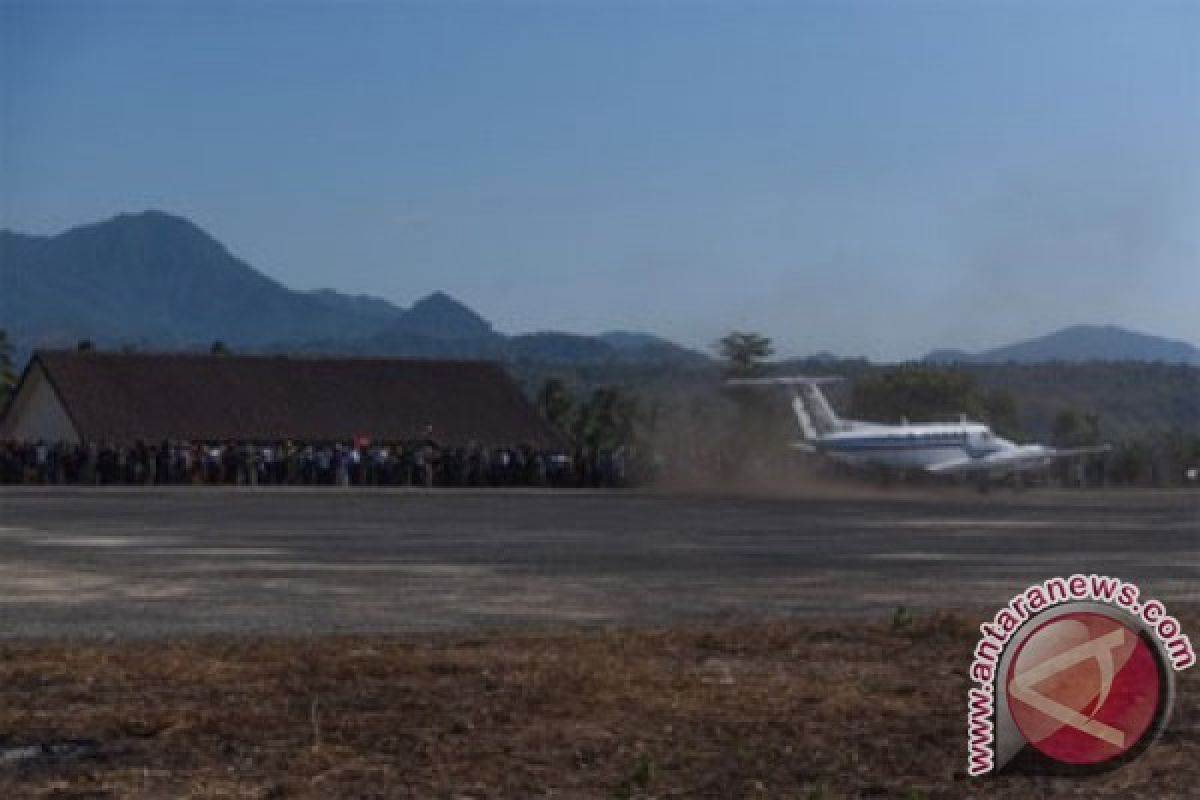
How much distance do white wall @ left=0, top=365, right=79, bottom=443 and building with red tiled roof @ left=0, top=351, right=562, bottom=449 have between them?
47 millimetres

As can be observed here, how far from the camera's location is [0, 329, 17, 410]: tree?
359ft

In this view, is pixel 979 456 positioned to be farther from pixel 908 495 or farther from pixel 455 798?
pixel 455 798

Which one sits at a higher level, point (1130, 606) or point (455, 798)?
point (1130, 606)

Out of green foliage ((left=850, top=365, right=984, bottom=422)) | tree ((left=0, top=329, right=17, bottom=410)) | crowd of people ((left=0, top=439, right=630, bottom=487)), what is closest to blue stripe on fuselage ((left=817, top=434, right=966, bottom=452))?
crowd of people ((left=0, top=439, right=630, bottom=487))

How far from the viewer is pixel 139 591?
58.8 ft

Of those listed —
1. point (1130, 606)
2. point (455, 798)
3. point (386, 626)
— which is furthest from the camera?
point (386, 626)

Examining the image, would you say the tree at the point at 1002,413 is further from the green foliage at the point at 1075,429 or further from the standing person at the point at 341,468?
the standing person at the point at 341,468

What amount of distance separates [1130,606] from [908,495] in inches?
2269

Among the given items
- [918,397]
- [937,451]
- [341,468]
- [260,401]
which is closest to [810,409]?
[937,451]

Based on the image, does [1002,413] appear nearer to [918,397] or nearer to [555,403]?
[918,397]

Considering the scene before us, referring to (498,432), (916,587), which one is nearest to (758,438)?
(498,432)

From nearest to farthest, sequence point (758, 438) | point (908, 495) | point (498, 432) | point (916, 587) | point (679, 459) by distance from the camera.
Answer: point (916, 587)
point (908, 495)
point (679, 459)
point (498, 432)
point (758, 438)

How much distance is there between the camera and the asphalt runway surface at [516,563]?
15641 mm

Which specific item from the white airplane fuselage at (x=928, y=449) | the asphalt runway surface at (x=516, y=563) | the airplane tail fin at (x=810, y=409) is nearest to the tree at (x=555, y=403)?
the airplane tail fin at (x=810, y=409)
